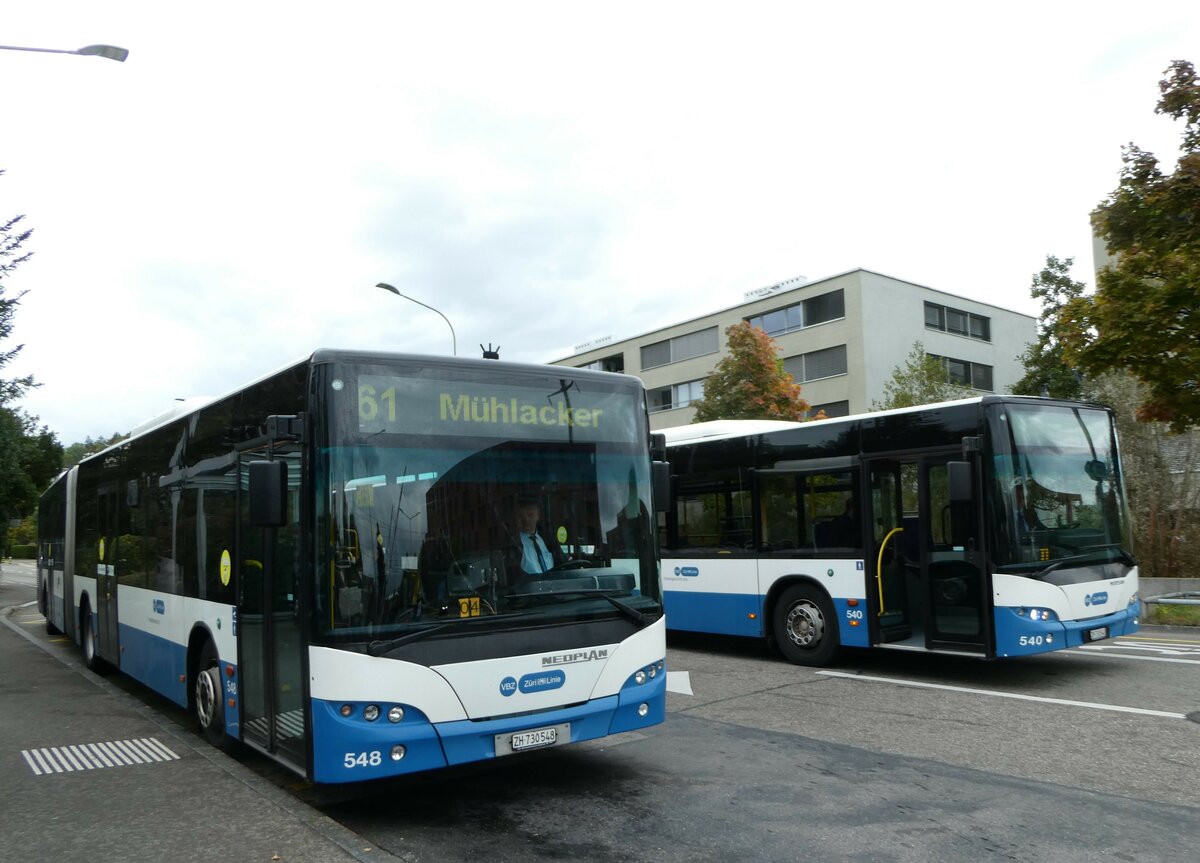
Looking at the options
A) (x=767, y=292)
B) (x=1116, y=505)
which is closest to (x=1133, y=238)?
(x=1116, y=505)

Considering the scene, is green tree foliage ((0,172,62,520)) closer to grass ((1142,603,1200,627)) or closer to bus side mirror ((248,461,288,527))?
bus side mirror ((248,461,288,527))

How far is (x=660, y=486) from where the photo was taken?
695 centimetres

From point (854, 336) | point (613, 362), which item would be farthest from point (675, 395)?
point (854, 336)

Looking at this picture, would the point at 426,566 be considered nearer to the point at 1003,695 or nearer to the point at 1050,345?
the point at 1003,695

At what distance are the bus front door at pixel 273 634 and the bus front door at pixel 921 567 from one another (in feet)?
21.8

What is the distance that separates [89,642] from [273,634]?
7.79 metres

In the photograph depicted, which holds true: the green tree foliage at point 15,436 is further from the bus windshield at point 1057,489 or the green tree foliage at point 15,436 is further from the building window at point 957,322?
the building window at point 957,322

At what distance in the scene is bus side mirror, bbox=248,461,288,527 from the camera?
555 cm

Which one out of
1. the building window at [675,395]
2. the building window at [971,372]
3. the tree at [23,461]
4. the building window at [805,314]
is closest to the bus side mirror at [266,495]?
the tree at [23,461]

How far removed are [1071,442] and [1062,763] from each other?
177 inches

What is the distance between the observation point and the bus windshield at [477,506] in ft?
18.0

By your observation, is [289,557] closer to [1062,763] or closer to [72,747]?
[72,747]

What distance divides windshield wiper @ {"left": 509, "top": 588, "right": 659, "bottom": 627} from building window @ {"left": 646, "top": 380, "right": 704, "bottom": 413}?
4518 centimetres

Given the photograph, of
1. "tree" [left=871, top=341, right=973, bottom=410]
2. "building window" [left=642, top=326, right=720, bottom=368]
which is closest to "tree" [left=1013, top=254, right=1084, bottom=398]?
"tree" [left=871, top=341, right=973, bottom=410]
